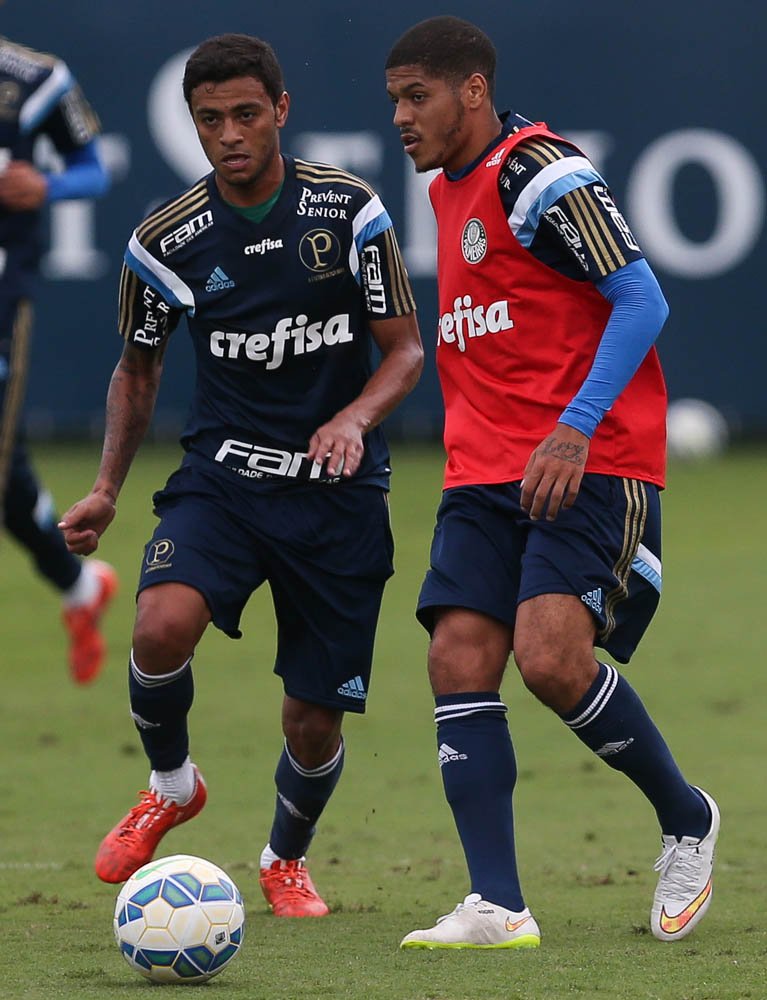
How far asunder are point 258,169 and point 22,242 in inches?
112

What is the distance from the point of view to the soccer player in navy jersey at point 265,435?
17.7 ft

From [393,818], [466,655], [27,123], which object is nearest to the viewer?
[466,655]

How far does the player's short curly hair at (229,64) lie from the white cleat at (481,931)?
7.33 ft

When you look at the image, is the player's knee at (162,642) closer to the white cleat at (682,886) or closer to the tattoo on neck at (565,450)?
the tattoo on neck at (565,450)

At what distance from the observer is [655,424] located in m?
5.14

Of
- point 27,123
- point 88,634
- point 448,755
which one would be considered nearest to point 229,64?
point 448,755

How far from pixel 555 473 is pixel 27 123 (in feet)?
12.7

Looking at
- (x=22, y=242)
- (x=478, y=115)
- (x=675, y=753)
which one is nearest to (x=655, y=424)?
(x=478, y=115)

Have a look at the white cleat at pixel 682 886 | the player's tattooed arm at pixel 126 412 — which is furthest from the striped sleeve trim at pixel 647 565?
the player's tattooed arm at pixel 126 412

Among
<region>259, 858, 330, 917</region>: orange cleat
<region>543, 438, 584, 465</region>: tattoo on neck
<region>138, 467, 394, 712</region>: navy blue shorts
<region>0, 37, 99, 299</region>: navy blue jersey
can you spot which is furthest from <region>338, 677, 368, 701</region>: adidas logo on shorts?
<region>0, 37, 99, 299</region>: navy blue jersey

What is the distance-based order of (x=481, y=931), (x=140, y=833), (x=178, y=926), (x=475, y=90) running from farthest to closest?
(x=140, y=833)
(x=475, y=90)
(x=481, y=931)
(x=178, y=926)

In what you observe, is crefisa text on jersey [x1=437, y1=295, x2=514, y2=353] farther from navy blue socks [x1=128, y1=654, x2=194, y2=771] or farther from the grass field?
the grass field

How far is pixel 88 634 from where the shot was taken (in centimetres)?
920

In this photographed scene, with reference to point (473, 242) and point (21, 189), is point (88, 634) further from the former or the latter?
point (473, 242)
